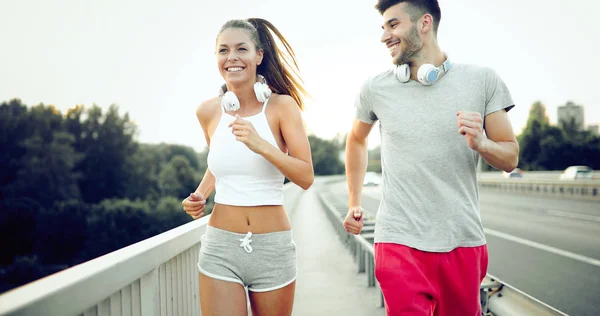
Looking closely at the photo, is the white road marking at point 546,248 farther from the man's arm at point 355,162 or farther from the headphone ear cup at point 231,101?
the headphone ear cup at point 231,101

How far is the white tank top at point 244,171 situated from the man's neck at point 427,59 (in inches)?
33.1

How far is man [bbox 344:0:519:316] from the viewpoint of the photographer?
2.56 metres

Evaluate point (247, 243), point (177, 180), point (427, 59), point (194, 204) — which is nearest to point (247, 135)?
point (247, 243)

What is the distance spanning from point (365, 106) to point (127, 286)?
5.28ft

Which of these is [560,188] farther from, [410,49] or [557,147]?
[557,147]

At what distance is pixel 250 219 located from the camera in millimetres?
2658

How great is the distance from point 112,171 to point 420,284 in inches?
4338

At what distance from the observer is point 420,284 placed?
2561 millimetres

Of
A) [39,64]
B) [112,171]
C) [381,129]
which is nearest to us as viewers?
[381,129]

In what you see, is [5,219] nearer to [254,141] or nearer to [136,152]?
[136,152]

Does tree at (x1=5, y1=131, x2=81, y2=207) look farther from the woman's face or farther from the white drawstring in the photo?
the white drawstring

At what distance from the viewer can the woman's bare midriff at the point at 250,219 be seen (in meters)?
2.65

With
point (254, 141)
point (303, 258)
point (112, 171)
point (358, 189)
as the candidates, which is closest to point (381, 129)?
point (358, 189)

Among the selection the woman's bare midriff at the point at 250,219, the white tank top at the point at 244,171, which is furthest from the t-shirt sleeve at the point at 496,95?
the woman's bare midriff at the point at 250,219
